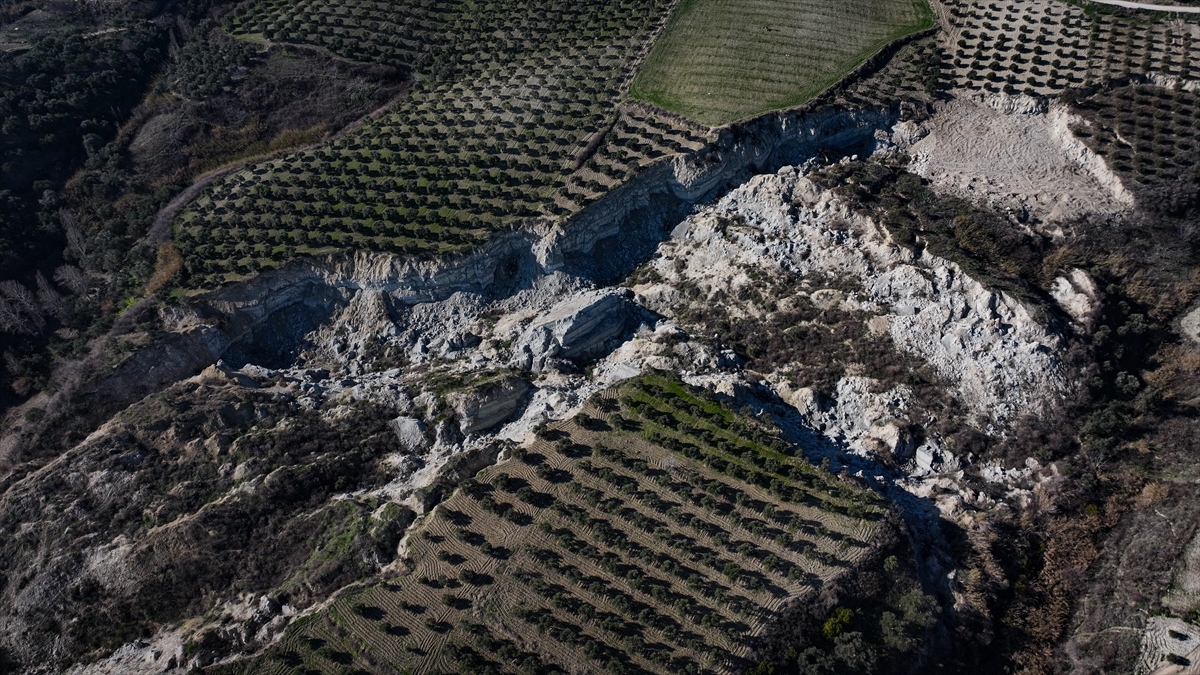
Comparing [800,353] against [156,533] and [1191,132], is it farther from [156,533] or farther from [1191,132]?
[156,533]

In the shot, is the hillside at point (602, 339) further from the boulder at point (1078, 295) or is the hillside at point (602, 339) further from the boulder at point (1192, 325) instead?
the boulder at point (1192, 325)

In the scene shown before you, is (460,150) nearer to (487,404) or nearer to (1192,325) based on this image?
(487,404)

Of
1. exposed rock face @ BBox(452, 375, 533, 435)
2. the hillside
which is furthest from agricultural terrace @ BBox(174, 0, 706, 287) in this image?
exposed rock face @ BBox(452, 375, 533, 435)

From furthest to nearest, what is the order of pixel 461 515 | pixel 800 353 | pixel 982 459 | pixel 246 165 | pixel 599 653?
pixel 246 165
pixel 800 353
pixel 982 459
pixel 461 515
pixel 599 653

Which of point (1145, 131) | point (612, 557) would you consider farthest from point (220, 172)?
point (1145, 131)

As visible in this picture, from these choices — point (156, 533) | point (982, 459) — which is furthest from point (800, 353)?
point (156, 533)

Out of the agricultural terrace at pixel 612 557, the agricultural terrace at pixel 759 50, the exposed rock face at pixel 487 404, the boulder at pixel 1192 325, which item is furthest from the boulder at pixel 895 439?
the agricultural terrace at pixel 759 50
